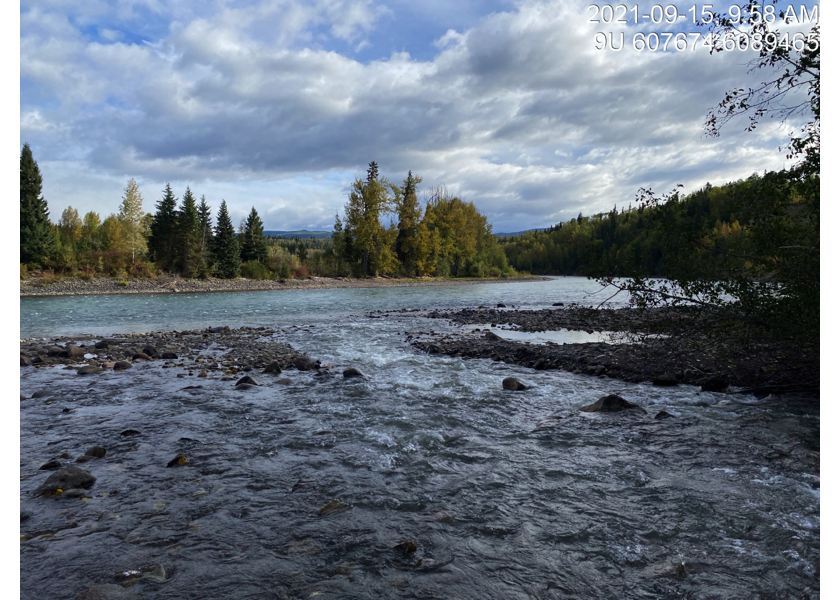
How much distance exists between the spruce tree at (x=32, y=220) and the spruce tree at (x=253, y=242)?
22.9 meters

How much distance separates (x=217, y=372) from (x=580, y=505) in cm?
1000

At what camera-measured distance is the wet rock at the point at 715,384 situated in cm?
965

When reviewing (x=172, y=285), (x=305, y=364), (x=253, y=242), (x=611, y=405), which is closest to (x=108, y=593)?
(x=611, y=405)

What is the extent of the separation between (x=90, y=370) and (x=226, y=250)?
54240mm

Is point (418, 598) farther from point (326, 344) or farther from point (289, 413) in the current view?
point (326, 344)

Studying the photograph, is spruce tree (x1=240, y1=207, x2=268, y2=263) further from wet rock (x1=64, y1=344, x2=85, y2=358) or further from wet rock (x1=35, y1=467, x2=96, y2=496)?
wet rock (x1=35, y1=467, x2=96, y2=496)

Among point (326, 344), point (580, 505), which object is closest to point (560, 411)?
point (580, 505)

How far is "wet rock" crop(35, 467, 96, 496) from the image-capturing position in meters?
5.11

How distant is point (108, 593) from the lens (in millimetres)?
3398

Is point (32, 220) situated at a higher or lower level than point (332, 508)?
higher

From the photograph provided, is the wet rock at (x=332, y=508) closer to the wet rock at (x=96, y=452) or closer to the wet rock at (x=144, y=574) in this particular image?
the wet rock at (x=144, y=574)

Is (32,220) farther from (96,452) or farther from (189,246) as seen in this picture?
(96,452)

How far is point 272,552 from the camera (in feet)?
13.3

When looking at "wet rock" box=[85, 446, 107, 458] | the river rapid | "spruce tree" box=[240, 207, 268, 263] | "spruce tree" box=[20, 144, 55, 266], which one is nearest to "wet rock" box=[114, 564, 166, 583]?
the river rapid
